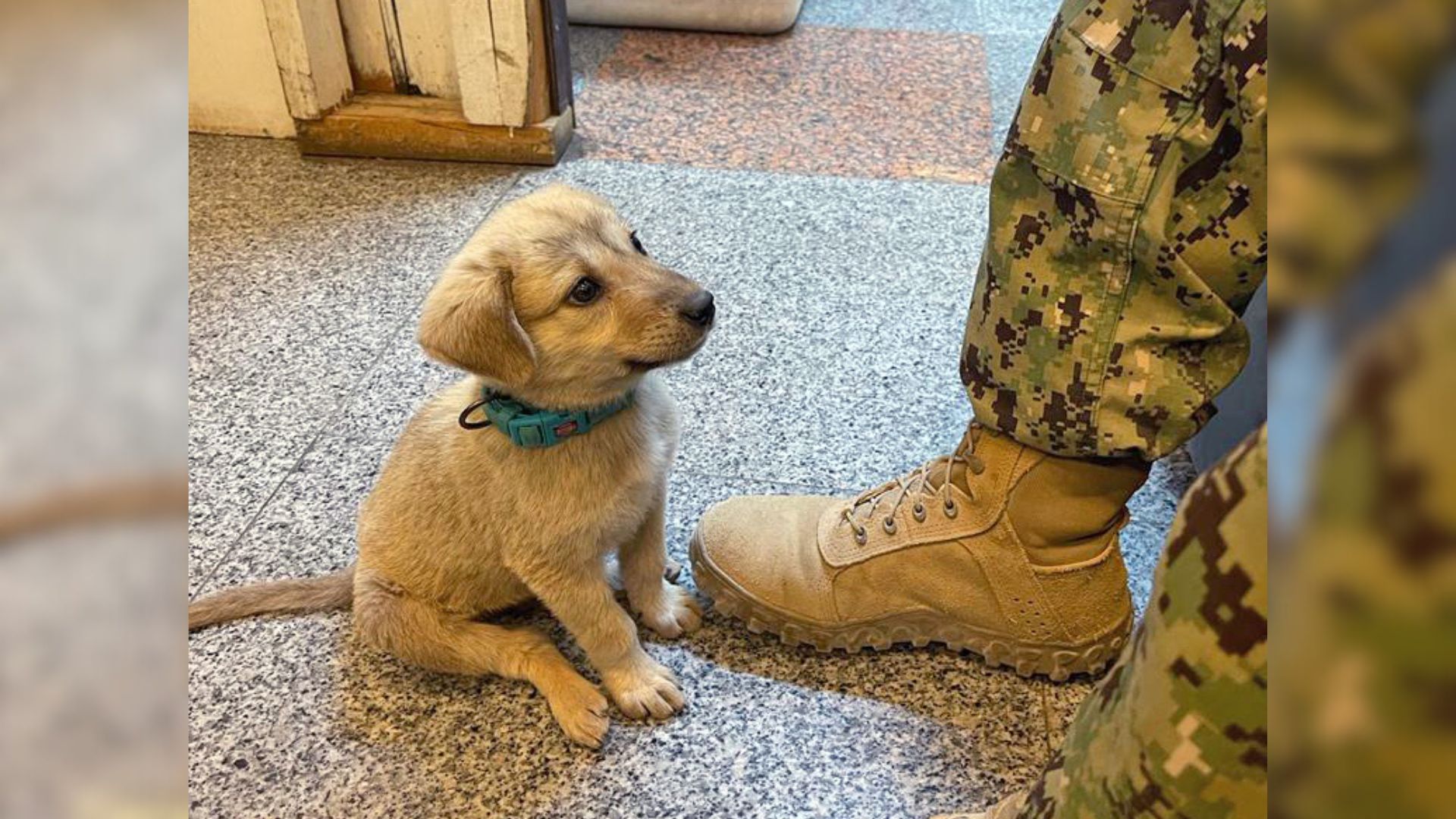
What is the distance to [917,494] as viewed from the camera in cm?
131

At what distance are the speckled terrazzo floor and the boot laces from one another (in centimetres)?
18

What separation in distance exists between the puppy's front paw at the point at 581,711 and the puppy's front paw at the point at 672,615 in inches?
5.3

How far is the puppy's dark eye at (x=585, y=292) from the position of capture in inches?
46.0

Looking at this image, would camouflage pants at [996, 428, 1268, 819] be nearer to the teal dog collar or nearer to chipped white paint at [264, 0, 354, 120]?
the teal dog collar

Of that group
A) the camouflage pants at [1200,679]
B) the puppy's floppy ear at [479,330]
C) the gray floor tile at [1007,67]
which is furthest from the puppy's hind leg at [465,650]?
the gray floor tile at [1007,67]

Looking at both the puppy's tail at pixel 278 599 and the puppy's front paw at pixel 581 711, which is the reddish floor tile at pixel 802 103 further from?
the puppy's front paw at pixel 581 711

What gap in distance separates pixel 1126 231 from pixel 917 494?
452 mm

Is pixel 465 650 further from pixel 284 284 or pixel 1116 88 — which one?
pixel 284 284

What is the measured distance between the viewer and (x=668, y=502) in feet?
5.14

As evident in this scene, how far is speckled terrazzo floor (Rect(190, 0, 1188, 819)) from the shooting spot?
121 cm

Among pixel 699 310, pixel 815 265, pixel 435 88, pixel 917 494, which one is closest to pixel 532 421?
pixel 699 310
